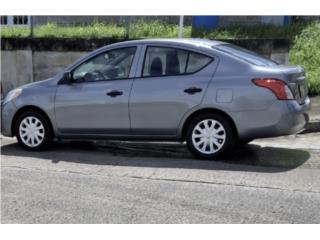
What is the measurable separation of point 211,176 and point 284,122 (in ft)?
3.87

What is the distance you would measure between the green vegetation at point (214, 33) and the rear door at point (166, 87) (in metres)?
5.34

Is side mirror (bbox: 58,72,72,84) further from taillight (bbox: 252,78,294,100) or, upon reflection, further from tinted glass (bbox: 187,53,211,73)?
taillight (bbox: 252,78,294,100)

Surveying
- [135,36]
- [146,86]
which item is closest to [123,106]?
[146,86]

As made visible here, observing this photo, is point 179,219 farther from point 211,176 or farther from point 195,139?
point 195,139

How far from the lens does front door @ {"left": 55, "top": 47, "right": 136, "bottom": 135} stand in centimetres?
779

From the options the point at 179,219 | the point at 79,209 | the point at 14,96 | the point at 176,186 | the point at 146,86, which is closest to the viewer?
the point at 179,219

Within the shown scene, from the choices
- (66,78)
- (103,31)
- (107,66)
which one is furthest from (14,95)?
(103,31)

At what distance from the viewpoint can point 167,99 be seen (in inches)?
294

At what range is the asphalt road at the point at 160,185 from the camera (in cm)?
523

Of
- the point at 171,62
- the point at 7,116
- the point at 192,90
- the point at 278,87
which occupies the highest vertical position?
the point at 171,62

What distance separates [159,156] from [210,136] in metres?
0.86

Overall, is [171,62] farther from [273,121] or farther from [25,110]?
[25,110]

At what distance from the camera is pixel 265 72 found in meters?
7.11

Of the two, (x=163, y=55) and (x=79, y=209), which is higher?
(x=163, y=55)
